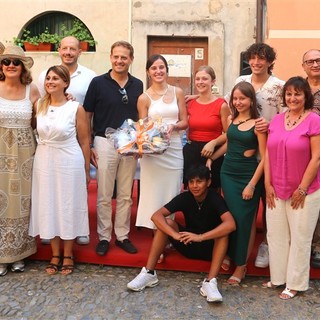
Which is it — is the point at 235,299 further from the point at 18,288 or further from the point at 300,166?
the point at 18,288

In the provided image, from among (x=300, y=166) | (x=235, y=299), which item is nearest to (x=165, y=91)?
(x=300, y=166)

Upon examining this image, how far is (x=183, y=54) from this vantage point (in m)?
9.27

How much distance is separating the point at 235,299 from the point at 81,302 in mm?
1223

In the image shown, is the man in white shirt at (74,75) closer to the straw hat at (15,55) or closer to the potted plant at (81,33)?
the straw hat at (15,55)

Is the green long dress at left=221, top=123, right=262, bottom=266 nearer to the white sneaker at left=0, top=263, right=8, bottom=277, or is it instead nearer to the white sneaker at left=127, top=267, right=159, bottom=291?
the white sneaker at left=127, top=267, right=159, bottom=291

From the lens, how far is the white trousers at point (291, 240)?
3611mm

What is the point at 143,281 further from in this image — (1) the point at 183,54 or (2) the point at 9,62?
(1) the point at 183,54

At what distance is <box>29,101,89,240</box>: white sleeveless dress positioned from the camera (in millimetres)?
3969

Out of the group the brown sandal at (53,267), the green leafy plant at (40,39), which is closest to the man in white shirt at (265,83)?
the brown sandal at (53,267)

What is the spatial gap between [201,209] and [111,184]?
906 mm

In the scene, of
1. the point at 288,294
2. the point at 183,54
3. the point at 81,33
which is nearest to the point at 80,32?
the point at 81,33

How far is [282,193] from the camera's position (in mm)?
3641

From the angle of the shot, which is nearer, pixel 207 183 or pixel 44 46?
pixel 207 183

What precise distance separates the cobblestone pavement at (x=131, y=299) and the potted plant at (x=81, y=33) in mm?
6071
